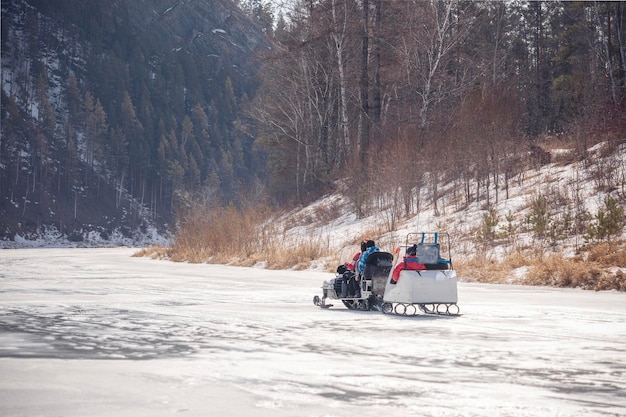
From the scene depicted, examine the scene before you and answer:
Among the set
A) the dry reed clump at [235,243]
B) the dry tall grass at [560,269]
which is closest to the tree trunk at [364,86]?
the dry reed clump at [235,243]

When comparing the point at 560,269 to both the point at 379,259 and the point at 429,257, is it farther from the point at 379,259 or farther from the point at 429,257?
the point at 429,257

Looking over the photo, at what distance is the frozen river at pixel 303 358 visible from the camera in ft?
21.4

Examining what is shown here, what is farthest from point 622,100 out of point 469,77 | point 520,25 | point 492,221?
point 520,25

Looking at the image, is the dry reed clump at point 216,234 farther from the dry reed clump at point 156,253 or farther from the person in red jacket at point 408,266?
the person in red jacket at point 408,266

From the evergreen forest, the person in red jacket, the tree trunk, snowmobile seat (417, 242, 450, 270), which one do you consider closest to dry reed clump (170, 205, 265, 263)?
the evergreen forest

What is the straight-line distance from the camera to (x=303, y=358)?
8.85 meters

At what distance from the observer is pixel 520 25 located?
62031 mm

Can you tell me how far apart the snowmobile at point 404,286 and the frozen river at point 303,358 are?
13.2 inches

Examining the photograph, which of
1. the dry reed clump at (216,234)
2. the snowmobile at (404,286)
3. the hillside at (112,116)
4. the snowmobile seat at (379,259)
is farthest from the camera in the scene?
the hillside at (112,116)

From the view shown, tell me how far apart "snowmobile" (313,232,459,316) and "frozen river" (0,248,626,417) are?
13.2 inches

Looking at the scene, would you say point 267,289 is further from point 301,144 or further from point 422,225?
point 301,144

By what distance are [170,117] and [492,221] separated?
11676 cm

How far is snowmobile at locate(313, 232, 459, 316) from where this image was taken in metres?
13.8

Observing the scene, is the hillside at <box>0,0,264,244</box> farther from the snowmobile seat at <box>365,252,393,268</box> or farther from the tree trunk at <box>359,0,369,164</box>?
the snowmobile seat at <box>365,252,393,268</box>
